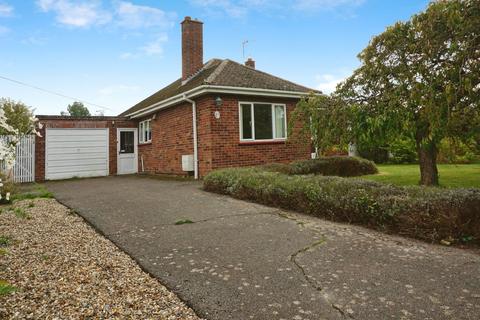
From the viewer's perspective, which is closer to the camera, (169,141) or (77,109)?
(169,141)

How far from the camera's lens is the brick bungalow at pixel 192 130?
33.3 ft

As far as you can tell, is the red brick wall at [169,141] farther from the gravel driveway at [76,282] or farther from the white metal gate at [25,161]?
the gravel driveway at [76,282]

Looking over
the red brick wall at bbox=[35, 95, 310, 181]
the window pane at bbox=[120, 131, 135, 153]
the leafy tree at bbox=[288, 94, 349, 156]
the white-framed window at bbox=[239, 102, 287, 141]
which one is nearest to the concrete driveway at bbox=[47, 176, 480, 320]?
the leafy tree at bbox=[288, 94, 349, 156]

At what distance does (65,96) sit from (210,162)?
84.0 feet

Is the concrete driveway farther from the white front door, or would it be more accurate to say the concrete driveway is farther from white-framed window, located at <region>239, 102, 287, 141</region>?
the white front door

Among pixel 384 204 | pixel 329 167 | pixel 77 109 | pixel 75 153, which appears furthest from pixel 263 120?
pixel 77 109

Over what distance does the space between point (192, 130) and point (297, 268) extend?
29.0ft

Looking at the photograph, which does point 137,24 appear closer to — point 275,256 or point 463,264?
point 275,256

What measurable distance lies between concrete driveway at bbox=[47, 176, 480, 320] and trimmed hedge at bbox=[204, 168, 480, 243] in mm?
233

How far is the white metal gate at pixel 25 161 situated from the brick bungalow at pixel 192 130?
0.23 m

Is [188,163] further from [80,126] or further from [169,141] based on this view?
[80,126]

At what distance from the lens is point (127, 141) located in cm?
1563

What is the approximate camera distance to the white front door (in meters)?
15.2

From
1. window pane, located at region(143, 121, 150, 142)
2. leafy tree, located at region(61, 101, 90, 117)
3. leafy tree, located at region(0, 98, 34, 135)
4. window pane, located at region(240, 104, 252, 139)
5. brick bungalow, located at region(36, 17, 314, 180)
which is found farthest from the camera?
leafy tree, located at region(61, 101, 90, 117)
